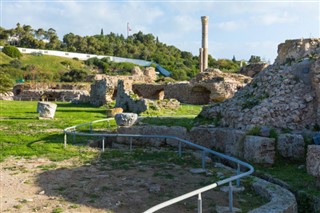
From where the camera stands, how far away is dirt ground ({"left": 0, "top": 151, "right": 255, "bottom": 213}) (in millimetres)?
5660

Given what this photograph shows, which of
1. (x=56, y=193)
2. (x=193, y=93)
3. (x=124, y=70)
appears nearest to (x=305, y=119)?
(x=56, y=193)

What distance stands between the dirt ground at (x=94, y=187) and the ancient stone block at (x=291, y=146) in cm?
180

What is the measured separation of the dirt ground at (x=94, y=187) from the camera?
566 centimetres

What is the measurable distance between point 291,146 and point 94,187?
417 cm

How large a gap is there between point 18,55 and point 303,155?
250ft

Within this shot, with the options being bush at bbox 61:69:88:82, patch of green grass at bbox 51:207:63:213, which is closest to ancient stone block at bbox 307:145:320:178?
patch of green grass at bbox 51:207:63:213

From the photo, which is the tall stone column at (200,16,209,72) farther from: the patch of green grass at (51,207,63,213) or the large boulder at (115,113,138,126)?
the patch of green grass at (51,207,63,213)

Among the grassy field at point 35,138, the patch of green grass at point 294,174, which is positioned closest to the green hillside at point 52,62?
the grassy field at point 35,138

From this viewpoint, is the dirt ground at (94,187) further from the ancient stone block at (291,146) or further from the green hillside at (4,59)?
the green hillside at (4,59)

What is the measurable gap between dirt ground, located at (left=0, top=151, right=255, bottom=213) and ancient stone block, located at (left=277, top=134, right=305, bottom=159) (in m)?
1.80

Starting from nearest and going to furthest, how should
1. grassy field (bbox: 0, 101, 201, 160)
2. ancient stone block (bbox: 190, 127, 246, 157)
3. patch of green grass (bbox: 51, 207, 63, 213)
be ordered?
patch of green grass (bbox: 51, 207, 63, 213)
ancient stone block (bbox: 190, 127, 246, 157)
grassy field (bbox: 0, 101, 201, 160)

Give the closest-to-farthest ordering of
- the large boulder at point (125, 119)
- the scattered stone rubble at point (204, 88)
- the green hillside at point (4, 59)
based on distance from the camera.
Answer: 1. the large boulder at point (125, 119)
2. the scattered stone rubble at point (204, 88)
3. the green hillside at point (4, 59)

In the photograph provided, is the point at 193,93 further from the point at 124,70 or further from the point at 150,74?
the point at 124,70

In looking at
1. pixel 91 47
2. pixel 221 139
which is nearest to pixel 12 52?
pixel 91 47
